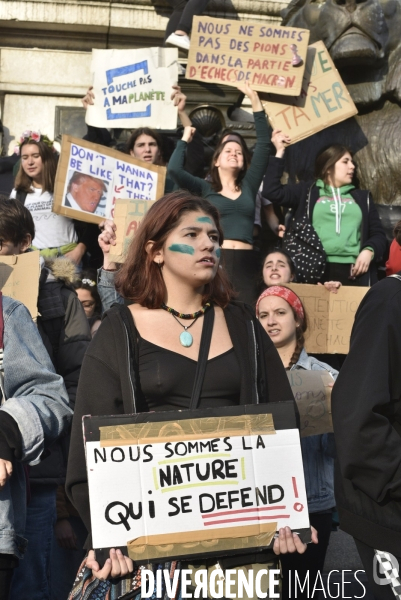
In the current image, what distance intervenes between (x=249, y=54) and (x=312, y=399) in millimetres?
4023

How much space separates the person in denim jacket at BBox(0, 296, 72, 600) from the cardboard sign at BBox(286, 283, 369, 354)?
2353 mm

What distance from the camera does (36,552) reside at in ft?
12.2

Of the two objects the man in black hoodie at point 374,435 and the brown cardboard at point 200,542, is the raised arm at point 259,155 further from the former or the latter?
the brown cardboard at point 200,542

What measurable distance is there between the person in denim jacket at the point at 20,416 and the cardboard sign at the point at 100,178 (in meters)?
3.25

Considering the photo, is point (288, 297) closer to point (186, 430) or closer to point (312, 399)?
point (312, 399)

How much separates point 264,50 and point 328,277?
1.88 m

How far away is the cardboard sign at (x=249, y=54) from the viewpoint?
23.2 feet

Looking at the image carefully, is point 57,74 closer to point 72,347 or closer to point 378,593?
point 72,347

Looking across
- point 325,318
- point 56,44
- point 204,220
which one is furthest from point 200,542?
point 56,44

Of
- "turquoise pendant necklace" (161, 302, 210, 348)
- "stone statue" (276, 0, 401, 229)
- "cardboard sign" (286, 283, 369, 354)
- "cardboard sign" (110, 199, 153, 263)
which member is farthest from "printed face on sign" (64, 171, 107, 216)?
"turquoise pendant necklace" (161, 302, 210, 348)

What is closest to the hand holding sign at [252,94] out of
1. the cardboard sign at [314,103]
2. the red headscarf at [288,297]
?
the cardboard sign at [314,103]

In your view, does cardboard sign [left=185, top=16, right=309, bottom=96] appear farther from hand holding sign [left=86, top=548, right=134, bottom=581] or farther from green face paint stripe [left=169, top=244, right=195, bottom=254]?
hand holding sign [left=86, top=548, right=134, bottom=581]

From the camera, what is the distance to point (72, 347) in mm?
3938

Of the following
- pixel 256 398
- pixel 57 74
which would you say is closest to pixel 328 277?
pixel 256 398
